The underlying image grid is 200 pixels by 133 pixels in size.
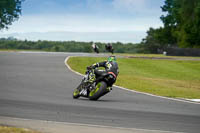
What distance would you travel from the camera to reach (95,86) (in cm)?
1366

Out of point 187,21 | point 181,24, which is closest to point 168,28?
point 181,24

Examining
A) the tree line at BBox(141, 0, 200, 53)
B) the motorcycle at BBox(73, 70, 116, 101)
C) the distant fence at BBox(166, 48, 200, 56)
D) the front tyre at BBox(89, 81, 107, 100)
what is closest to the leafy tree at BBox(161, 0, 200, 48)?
the tree line at BBox(141, 0, 200, 53)

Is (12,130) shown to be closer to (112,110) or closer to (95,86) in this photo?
(112,110)

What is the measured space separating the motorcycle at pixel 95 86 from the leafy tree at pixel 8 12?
59.3m

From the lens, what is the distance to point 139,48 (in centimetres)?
11856

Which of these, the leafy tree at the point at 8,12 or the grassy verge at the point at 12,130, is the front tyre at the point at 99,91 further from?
the leafy tree at the point at 8,12

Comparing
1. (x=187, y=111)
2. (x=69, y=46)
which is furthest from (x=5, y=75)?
(x=69, y=46)

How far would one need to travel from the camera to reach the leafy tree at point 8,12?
71412 mm

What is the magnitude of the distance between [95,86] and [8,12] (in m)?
60.9

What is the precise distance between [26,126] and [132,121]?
228 centimetres

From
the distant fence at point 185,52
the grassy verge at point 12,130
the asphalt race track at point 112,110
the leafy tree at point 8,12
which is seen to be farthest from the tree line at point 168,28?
the grassy verge at point 12,130

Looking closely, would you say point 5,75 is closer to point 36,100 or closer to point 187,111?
point 36,100

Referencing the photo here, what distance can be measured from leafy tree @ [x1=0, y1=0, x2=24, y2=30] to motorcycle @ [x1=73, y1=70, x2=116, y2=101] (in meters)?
59.3

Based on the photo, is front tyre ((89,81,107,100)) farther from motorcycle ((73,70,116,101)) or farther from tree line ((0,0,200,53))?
tree line ((0,0,200,53))
